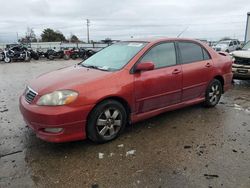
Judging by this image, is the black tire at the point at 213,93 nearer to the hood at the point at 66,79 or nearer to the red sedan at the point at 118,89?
the red sedan at the point at 118,89

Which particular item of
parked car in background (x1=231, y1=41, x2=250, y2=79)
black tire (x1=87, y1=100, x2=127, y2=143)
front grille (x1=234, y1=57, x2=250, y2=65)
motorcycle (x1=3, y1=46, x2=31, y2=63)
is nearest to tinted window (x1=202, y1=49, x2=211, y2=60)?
black tire (x1=87, y1=100, x2=127, y2=143)

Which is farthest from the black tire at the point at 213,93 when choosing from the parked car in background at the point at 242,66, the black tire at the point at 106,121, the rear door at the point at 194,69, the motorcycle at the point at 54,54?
the motorcycle at the point at 54,54

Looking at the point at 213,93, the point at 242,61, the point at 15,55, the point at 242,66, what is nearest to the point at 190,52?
the point at 213,93

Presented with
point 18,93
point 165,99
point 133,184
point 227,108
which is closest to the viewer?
point 133,184

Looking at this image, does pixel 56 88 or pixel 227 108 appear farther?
pixel 227 108

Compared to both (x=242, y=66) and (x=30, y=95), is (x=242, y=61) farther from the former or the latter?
(x=30, y=95)

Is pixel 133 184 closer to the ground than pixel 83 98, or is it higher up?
closer to the ground

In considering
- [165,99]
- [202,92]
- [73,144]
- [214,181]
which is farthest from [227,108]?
[73,144]

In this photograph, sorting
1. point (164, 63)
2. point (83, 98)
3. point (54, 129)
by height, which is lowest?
point (54, 129)

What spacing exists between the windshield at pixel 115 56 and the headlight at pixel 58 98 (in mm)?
863

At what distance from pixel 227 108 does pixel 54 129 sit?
3857 mm

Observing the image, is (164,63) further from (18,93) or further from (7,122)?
(18,93)

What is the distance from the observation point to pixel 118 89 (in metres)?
3.69

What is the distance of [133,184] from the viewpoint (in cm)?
280
